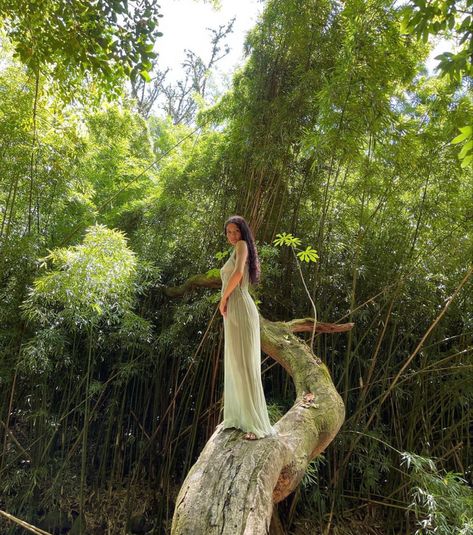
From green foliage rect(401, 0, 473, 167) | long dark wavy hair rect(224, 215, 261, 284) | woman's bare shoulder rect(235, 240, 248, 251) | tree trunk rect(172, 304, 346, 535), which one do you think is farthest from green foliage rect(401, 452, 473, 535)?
green foliage rect(401, 0, 473, 167)

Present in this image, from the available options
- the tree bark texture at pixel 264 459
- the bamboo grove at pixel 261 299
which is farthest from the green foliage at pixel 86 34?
the tree bark texture at pixel 264 459

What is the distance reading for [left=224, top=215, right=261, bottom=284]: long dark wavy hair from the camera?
257cm

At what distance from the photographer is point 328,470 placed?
3865mm

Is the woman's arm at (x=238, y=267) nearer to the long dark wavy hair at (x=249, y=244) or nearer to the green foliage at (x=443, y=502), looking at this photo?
the long dark wavy hair at (x=249, y=244)

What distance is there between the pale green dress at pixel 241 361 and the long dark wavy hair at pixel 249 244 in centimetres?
4

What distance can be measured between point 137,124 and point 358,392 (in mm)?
4001

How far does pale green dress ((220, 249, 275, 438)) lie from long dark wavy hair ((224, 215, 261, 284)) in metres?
0.04

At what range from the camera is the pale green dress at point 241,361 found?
2375 mm

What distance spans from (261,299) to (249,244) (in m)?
1.57

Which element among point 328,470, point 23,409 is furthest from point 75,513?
point 328,470

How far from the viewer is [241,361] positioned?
98.7 inches

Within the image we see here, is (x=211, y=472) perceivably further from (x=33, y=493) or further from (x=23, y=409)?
(x=23, y=409)

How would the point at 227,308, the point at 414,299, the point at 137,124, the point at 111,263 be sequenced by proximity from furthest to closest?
the point at 137,124
the point at 414,299
the point at 111,263
the point at 227,308

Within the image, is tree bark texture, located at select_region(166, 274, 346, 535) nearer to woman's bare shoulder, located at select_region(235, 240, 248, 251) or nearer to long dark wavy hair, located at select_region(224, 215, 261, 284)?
long dark wavy hair, located at select_region(224, 215, 261, 284)
